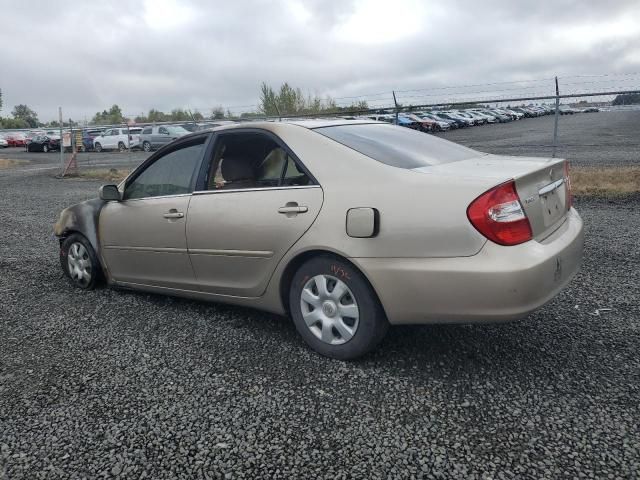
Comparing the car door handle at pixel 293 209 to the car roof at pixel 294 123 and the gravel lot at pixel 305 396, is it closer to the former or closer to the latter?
the car roof at pixel 294 123

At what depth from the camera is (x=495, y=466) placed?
7.54 ft

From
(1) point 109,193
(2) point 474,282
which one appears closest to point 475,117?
(1) point 109,193

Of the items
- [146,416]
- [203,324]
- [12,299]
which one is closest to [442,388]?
[146,416]

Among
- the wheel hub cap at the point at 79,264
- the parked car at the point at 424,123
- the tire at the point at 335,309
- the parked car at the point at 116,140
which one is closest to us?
the tire at the point at 335,309

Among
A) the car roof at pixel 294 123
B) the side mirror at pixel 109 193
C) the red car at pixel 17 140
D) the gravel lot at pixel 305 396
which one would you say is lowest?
the gravel lot at pixel 305 396

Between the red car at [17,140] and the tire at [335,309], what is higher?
the red car at [17,140]

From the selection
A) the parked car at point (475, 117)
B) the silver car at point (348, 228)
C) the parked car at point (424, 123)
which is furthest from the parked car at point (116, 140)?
the silver car at point (348, 228)

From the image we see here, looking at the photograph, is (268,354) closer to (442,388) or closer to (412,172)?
(442,388)

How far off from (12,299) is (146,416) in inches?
109

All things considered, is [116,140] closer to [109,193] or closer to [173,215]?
[109,193]

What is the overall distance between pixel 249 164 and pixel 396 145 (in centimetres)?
104

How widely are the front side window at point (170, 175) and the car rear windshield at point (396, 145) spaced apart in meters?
1.07

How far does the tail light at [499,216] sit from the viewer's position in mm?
2760

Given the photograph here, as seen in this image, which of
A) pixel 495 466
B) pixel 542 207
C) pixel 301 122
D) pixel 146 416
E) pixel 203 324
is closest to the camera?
pixel 495 466
